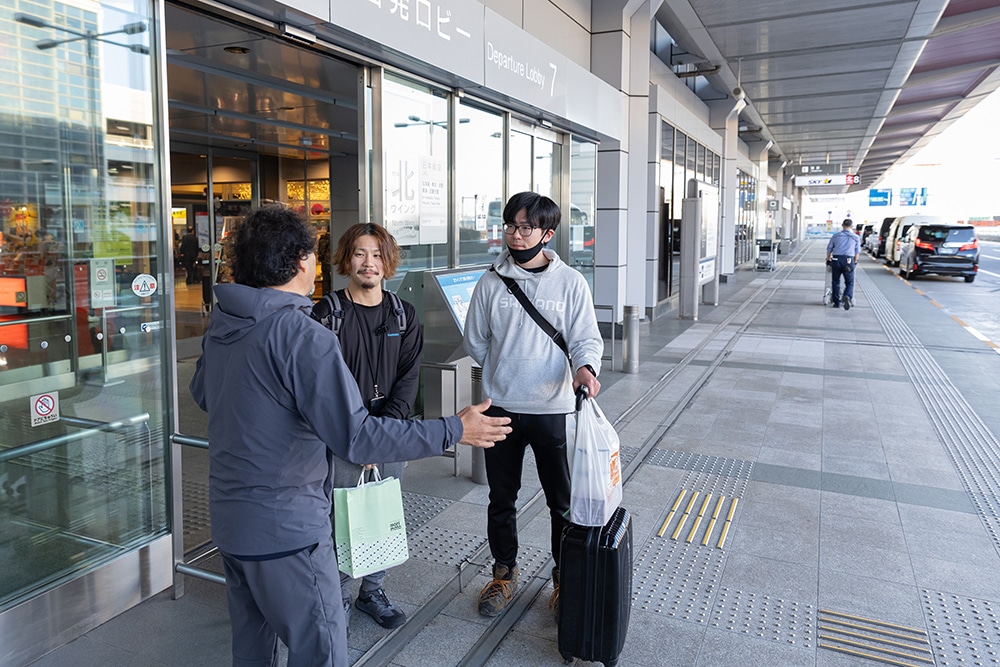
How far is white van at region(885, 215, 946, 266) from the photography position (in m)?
26.6

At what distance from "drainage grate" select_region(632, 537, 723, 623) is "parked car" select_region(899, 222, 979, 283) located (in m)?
22.0

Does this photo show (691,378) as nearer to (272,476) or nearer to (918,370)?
(918,370)

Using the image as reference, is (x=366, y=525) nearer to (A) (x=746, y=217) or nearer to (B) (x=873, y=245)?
(A) (x=746, y=217)

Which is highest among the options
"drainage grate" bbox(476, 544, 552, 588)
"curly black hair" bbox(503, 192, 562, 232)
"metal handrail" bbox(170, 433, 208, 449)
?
"curly black hair" bbox(503, 192, 562, 232)

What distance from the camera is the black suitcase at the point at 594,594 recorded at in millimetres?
2738

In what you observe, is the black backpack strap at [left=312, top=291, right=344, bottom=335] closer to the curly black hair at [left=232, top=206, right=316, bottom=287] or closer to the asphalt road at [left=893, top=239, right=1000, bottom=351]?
the curly black hair at [left=232, top=206, right=316, bottom=287]

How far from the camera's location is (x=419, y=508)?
4496 mm

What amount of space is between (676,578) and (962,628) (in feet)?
4.05

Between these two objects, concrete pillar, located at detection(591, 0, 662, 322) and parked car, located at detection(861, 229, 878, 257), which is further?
parked car, located at detection(861, 229, 878, 257)

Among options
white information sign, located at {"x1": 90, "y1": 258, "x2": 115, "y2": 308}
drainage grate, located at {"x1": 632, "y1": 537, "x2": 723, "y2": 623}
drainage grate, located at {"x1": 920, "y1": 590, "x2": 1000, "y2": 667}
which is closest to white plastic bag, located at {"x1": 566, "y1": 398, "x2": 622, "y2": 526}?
drainage grate, located at {"x1": 632, "y1": 537, "x2": 723, "y2": 623}

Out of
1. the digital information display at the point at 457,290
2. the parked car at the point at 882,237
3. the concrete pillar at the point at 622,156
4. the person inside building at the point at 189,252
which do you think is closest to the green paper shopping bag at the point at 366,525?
the digital information display at the point at 457,290

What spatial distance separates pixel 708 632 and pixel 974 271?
23.0m

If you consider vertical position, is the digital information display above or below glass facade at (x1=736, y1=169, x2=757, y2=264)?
below

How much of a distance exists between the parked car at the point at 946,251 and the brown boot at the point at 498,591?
23.1 metres
